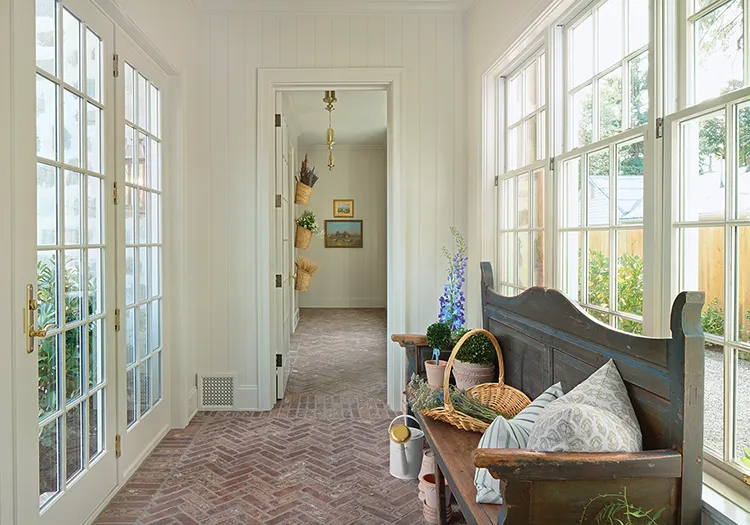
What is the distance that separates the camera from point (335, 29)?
3902 millimetres

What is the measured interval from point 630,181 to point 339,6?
2.82 meters

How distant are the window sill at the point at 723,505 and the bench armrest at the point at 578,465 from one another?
6.1 inches

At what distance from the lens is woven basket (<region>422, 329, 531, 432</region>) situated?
2.18m

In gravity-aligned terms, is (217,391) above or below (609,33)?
below

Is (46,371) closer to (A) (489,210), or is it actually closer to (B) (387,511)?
(B) (387,511)

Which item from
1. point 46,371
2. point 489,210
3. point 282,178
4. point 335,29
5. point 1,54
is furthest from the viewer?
point 282,178

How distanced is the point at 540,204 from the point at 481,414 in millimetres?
1266

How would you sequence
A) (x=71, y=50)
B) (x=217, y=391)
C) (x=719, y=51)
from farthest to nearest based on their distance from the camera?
(x=217, y=391)
(x=71, y=50)
(x=719, y=51)

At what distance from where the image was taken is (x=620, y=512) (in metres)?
1.40

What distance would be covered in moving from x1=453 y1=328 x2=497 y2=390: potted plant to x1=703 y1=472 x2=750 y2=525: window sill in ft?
4.15

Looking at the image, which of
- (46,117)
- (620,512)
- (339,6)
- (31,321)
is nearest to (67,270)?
(31,321)

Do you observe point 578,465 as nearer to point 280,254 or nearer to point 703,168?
point 703,168

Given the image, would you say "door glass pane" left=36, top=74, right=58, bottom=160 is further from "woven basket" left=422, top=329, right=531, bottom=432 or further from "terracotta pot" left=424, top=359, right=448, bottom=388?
"terracotta pot" left=424, top=359, right=448, bottom=388

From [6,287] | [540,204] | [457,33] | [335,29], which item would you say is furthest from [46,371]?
[457,33]
